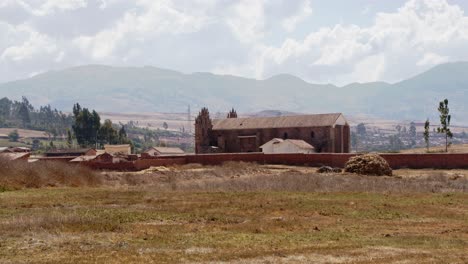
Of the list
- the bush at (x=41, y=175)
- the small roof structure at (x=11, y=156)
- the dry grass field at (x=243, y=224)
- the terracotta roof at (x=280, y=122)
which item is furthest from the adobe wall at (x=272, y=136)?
the dry grass field at (x=243, y=224)

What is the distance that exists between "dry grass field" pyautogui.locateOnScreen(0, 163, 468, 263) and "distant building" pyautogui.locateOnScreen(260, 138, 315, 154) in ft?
152

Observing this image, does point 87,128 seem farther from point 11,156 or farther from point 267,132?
point 11,156

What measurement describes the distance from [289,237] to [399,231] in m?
4.17

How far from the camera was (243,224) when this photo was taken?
2369 centimetres

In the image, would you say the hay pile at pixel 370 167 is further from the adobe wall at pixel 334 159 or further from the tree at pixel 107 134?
the tree at pixel 107 134

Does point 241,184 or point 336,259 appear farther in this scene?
point 241,184

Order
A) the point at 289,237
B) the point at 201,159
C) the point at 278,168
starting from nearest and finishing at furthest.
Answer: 1. the point at 289,237
2. the point at 278,168
3. the point at 201,159

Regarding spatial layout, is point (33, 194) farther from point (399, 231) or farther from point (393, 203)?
point (399, 231)

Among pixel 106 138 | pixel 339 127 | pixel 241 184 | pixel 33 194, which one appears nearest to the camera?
pixel 33 194

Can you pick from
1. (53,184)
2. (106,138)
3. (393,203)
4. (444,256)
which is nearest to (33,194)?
(53,184)

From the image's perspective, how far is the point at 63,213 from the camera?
1007 inches

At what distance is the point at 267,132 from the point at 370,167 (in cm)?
4500

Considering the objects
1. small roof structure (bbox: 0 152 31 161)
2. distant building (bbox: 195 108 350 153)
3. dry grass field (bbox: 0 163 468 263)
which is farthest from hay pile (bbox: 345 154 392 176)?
distant building (bbox: 195 108 350 153)

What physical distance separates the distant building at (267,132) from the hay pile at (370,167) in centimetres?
3669
